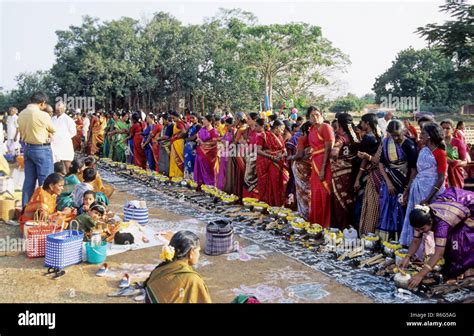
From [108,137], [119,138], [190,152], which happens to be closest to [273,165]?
[190,152]

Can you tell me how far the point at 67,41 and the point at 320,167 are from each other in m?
23.5

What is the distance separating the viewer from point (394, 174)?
5.41 meters

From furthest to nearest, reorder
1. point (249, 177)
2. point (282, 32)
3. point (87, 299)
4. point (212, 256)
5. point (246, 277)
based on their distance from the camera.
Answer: point (282, 32) → point (249, 177) → point (212, 256) → point (246, 277) → point (87, 299)

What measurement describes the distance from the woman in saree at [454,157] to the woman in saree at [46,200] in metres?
4.86

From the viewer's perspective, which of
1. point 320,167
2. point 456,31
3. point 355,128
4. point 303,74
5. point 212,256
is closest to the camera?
point 212,256

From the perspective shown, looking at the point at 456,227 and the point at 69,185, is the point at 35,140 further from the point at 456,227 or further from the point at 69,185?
the point at 456,227

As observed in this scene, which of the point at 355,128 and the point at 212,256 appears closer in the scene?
the point at 212,256

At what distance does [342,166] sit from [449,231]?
2.00 metres

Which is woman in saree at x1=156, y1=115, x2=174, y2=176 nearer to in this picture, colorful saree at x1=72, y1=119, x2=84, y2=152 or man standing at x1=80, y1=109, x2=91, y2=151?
man standing at x1=80, y1=109, x2=91, y2=151

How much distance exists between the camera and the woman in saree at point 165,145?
10.9 meters

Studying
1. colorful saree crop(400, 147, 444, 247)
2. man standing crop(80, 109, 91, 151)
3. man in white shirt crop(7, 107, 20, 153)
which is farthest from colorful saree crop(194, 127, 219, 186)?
man standing crop(80, 109, 91, 151)

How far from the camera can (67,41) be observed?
25922 mm
